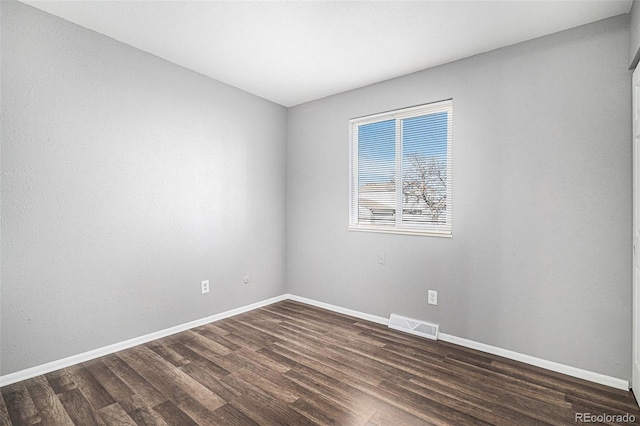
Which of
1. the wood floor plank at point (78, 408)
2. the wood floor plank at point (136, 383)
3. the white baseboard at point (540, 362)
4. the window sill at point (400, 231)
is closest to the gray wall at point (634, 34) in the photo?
the window sill at point (400, 231)

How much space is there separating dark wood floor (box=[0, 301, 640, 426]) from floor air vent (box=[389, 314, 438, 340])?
0.59 feet

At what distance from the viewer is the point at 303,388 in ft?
7.12

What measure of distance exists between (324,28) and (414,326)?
2751 mm

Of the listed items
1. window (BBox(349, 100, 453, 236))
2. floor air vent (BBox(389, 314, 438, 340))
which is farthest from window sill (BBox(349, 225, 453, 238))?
floor air vent (BBox(389, 314, 438, 340))

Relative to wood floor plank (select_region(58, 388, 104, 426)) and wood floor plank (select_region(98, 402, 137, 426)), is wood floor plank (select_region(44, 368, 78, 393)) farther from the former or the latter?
wood floor plank (select_region(98, 402, 137, 426))

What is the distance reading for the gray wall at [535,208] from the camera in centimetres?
223

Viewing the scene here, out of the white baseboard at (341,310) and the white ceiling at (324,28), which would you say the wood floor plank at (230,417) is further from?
the white ceiling at (324,28)

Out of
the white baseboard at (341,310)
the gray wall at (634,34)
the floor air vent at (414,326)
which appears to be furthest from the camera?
the white baseboard at (341,310)

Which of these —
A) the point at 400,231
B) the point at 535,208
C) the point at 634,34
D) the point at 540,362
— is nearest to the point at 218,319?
the point at 400,231

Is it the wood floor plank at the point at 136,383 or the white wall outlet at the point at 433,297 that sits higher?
the white wall outlet at the point at 433,297

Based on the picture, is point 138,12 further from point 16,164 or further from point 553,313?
point 553,313

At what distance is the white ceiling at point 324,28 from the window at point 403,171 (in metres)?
0.53

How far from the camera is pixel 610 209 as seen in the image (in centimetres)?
224

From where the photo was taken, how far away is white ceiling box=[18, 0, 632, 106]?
219 cm
